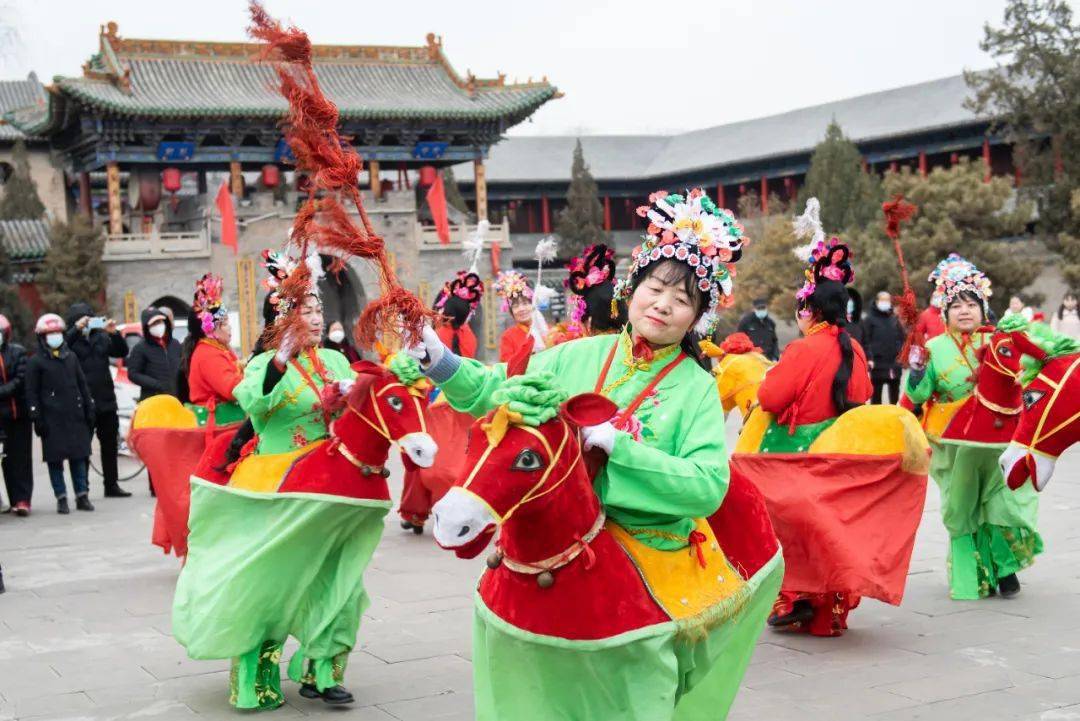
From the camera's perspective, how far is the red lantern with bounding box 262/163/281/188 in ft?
110

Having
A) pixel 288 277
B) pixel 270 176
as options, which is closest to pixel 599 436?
pixel 288 277

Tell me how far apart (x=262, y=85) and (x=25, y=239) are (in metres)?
6.78

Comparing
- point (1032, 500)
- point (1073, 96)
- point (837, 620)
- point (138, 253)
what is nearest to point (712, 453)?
point (837, 620)

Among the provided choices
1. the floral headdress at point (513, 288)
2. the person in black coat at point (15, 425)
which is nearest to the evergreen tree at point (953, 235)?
the floral headdress at point (513, 288)

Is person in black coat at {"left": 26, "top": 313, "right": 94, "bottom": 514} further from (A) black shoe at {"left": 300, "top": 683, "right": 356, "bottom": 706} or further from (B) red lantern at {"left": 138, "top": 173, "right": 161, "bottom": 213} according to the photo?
(B) red lantern at {"left": 138, "top": 173, "right": 161, "bottom": 213}

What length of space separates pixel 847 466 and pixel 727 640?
8.02ft

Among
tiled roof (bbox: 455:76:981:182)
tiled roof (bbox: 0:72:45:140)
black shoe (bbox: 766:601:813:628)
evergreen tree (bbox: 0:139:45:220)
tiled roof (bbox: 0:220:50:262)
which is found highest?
tiled roof (bbox: 0:72:45:140)

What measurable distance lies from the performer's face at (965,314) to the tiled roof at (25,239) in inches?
1102

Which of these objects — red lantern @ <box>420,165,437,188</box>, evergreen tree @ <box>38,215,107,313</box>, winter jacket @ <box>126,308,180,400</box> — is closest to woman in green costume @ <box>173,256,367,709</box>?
winter jacket @ <box>126,308,180,400</box>

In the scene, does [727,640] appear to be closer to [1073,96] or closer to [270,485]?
[270,485]

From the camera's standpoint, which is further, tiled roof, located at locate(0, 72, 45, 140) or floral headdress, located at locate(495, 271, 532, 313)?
tiled roof, located at locate(0, 72, 45, 140)

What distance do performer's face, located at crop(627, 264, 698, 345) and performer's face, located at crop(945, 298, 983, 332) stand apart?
3.87 meters

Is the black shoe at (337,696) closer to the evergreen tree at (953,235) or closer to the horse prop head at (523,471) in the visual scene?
the horse prop head at (523,471)

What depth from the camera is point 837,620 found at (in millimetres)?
6027
